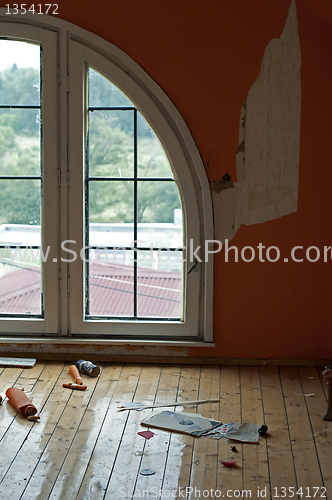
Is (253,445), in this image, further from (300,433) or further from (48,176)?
(48,176)

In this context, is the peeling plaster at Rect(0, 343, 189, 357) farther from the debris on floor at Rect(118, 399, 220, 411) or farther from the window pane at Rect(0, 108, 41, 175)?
the window pane at Rect(0, 108, 41, 175)

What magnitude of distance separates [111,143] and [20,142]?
664 mm

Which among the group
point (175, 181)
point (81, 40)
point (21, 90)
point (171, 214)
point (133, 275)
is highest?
point (81, 40)

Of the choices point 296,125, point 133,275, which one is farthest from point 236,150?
point 133,275

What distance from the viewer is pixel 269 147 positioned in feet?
12.0

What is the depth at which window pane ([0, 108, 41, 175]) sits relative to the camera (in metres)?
3.78

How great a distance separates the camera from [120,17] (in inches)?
140

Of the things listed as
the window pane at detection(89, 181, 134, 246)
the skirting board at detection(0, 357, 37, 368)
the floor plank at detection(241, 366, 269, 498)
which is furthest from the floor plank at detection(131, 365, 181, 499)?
the window pane at detection(89, 181, 134, 246)

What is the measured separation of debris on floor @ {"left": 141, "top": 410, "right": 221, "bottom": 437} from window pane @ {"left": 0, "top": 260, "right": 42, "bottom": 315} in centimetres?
138

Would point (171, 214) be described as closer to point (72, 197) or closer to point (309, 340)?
point (72, 197)

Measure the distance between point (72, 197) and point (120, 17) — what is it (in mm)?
1273

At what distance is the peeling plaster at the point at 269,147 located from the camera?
3.56m

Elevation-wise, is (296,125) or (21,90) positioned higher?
(21,90)

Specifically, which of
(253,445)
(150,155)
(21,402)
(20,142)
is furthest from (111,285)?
(253,445)
